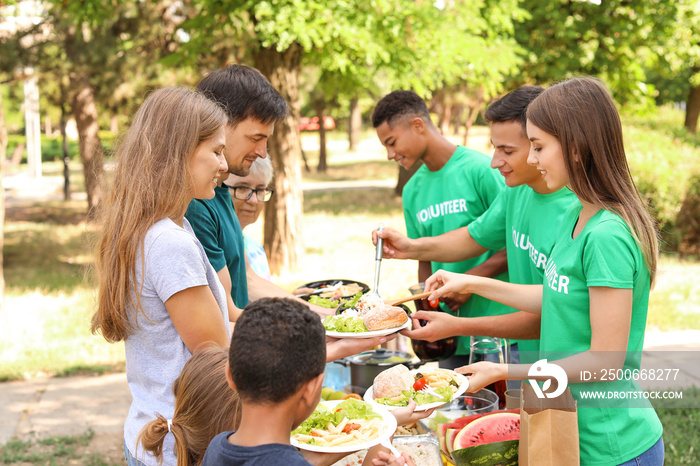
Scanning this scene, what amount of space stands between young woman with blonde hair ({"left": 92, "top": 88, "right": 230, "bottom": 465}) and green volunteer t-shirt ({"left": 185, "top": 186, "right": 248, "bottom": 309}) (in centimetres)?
38

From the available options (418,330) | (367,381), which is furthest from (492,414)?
(367,381)

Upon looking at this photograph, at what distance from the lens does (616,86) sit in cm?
1427

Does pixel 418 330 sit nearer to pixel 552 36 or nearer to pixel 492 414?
pixel 492 414

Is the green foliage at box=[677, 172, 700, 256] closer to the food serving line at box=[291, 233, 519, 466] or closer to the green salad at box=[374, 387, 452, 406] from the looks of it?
the food serving line at box=[291, 233, 519, 466]

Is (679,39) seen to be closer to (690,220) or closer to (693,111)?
(690,220)

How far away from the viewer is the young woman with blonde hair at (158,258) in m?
2.22

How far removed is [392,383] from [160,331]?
2.99 ft

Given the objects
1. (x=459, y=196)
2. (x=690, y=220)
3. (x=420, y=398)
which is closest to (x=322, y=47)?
(x=459, y=196)

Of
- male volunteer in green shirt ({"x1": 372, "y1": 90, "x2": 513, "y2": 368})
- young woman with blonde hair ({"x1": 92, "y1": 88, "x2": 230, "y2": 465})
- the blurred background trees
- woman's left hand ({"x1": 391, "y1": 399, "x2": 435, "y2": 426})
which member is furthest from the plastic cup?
the blurred background trees

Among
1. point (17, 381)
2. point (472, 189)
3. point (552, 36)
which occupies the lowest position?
point (17, 381)

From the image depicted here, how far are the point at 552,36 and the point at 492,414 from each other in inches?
513

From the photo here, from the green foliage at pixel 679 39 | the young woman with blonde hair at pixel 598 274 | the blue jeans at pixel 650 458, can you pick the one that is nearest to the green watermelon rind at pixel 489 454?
the young woman with blonde hair at pixel 598 274

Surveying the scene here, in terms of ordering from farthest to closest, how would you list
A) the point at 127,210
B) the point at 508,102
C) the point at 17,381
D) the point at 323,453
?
the point at 17,381 < the point at 508,102 < the point at 127,210 < the point at 323,453

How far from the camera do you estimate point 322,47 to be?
8.66 metres
